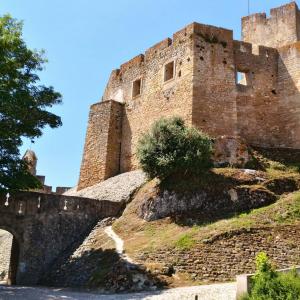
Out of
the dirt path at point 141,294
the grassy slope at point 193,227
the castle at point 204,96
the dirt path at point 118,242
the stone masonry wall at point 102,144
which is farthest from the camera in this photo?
the stone masonry wall at point 102,144

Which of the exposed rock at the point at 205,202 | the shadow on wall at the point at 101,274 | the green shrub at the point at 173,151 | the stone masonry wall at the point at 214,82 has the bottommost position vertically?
the shadow on wall at the point at 101,274

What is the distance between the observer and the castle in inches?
1105

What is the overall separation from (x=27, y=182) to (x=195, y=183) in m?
7.53

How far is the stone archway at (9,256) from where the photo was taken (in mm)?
23017

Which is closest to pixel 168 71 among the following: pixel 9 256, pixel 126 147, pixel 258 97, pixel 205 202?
pixel 126 147

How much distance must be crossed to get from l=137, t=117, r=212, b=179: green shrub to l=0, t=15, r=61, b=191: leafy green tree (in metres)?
4.51

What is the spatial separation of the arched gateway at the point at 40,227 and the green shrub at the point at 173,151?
162 inches

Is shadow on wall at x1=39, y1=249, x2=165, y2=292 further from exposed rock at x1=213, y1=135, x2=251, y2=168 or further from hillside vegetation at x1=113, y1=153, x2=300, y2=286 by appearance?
exposed rock at x1=213, y1=135, x2=251, y2=168

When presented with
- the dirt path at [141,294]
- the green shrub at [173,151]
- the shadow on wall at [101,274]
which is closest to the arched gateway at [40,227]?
the shadow on wall at [101,274]

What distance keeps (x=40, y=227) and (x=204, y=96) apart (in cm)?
1171

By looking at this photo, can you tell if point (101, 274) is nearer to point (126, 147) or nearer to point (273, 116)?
point (126, 147)

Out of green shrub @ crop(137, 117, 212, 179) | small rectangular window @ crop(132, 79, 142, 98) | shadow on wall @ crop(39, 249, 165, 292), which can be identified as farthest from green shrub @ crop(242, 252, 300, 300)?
small rectangular window @ crop(132, 79, 142, 98)

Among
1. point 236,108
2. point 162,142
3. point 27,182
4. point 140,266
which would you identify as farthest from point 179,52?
point 140,266

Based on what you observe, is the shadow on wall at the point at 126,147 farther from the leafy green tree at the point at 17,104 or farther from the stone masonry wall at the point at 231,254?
the stone masonry wall at the point at 231,254
